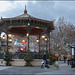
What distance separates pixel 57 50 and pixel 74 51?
2934 centimetres

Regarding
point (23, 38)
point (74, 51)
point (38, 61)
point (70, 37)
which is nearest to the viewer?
point (74, 51)

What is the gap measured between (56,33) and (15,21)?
23740 millimetres

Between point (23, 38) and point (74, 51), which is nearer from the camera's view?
point (74, 51)

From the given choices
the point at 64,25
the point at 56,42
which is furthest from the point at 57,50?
the point at 64,25

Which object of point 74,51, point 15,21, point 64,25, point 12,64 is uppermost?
point 64,25

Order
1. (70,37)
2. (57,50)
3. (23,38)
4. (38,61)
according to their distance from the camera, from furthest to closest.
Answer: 1. (57,50)
2. (70,37)
3. (23,38)
4. (38,61)

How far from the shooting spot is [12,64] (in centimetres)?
2139

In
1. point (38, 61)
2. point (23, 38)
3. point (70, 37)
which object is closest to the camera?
point (38, 61)

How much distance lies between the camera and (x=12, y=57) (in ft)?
72.8

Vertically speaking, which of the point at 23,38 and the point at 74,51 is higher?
the point at 23,38

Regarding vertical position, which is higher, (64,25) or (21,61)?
(64,25)

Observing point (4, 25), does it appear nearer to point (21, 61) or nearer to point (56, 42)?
point (21, 61)

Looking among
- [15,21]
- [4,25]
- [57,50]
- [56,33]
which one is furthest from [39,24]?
[57,50]

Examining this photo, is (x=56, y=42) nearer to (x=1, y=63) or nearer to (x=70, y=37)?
(x=70, y=37)
